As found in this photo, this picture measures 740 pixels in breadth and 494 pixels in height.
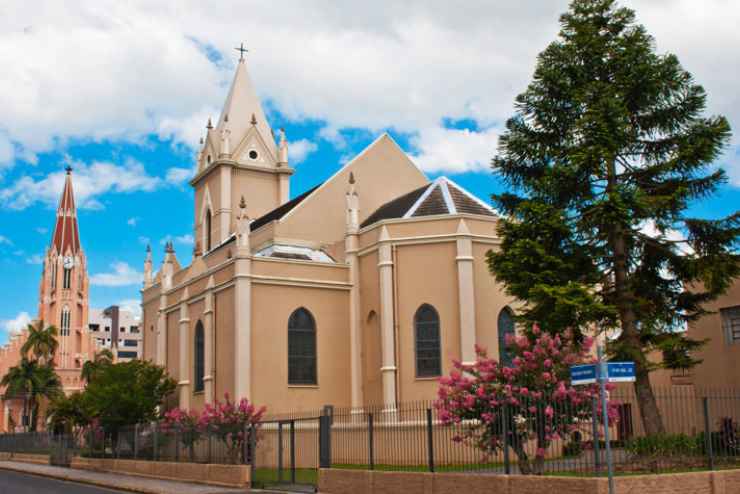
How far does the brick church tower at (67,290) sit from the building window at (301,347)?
7817 cm

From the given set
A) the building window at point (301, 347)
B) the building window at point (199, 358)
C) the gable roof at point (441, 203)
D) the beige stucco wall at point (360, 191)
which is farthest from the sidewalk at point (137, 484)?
the gable roof at point (441, 203)

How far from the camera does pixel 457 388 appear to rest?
2088 cm

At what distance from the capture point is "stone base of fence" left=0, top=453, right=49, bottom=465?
46562mm

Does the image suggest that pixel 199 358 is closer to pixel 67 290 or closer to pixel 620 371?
pixel 620 371

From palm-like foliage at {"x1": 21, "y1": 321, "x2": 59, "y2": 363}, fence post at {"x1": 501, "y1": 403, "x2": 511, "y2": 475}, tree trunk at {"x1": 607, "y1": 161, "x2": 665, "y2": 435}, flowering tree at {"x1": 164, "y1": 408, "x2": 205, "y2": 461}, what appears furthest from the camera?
palm-like foliage at {"x1": 21, "y1": 321, "x2": 59, "y2": 363}

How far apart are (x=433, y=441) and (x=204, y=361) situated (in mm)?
21060

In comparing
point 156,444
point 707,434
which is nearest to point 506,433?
point 707,434

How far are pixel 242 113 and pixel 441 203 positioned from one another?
21.2 metres

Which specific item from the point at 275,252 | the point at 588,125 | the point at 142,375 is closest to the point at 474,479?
the point at 588,125

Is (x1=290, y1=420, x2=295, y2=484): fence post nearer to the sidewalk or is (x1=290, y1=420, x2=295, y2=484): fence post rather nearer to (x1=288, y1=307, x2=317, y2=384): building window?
the sidewalk

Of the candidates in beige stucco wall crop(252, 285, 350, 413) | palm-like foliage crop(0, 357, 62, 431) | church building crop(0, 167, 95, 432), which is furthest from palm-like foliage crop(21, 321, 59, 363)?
beige stucco wall crop(252, 285, 350, 413)

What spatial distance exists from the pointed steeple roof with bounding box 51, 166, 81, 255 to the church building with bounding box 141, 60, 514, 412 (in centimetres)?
7382

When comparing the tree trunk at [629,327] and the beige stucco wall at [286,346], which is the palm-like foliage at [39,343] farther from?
the tree trunk at [629,327]

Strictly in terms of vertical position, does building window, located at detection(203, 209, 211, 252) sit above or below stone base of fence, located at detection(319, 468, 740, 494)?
above
